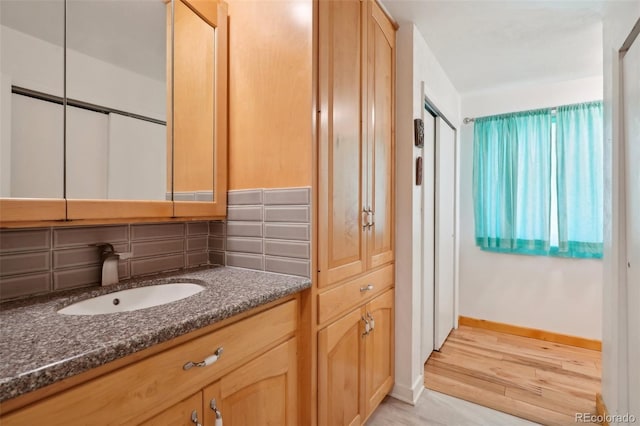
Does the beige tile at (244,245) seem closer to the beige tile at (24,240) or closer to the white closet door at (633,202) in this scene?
the beige tile at (24,240)

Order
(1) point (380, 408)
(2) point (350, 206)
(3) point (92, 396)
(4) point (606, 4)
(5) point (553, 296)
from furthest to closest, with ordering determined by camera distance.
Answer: (5) point (553, 296) → (1) point (380, 408) → (4) point (606, 4) → (2) point (350, 206) → (3) point (92, 396)

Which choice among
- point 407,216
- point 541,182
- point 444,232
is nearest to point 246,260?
point 407,216

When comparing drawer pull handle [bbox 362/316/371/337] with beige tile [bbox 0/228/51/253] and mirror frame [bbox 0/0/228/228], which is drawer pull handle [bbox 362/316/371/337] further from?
beige tile [bbox 0/228/51/253]

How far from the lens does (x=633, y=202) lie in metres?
1.29

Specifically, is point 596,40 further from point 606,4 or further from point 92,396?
point 92,396

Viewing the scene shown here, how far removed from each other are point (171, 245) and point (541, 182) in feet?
9.33

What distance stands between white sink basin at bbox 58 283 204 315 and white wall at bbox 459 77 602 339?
2654 millimetres

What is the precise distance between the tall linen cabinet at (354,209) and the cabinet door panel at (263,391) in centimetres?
14

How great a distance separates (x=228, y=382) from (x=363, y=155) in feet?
3.59

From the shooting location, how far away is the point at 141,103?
1.15 metres

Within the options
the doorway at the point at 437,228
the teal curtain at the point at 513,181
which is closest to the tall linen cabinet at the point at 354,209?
the doorway at the point at 437,228

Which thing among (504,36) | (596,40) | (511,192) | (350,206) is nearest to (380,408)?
(350,206)

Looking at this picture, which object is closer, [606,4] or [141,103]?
[141,103]

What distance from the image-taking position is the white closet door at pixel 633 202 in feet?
4.03
